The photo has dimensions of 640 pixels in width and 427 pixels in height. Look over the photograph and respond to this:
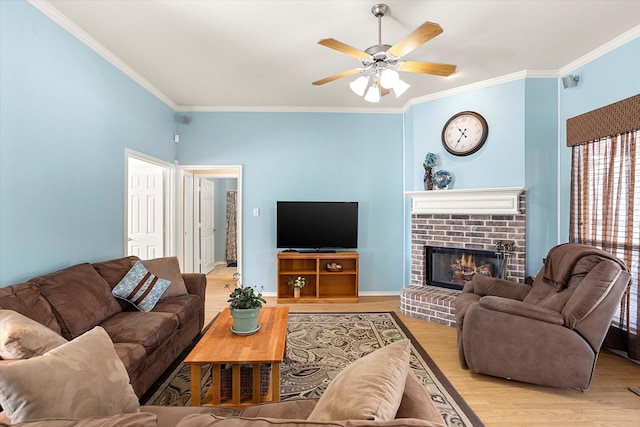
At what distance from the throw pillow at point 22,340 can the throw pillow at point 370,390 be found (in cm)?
128

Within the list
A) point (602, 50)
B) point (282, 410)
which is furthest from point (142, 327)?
point (602, 50)

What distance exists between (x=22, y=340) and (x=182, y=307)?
1.38 m

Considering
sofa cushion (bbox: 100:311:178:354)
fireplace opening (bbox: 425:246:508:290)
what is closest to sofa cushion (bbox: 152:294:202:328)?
sofa cushion (bbox: 100:311:178:354)

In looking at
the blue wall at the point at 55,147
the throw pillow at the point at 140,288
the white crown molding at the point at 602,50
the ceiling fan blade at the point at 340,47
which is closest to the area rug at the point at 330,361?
the throw pillow at the point at 140,288

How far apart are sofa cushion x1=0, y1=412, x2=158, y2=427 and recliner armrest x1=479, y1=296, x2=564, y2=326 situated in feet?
7.45

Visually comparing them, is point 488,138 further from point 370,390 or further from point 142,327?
point 142,327

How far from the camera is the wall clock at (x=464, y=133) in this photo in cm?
359

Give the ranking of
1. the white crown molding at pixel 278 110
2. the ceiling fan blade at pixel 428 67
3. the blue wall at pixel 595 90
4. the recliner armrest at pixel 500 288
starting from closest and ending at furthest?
the ceiling fan blade at pixel 428 67 → the blue wall at pixel 595 90 → the recliner armrest at pixel 500 288 → the white crown molding at pixel 278 110

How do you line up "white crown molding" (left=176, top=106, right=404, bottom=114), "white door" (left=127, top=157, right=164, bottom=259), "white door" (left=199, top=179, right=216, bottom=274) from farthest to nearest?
"white door" (left=199, top=179, right=216, bottom=274) < "white crown molding" (left=176, top=106, right=404, bottom=114) < "white door" (left=127, top=157, right=164, bottom=259)

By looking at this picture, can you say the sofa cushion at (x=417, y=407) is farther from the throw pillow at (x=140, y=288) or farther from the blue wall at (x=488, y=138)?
the blue wall at (x=488, y=138)

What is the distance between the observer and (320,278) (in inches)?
175

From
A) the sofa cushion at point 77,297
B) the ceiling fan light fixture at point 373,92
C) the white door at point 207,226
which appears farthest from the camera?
the white door at point 207,226

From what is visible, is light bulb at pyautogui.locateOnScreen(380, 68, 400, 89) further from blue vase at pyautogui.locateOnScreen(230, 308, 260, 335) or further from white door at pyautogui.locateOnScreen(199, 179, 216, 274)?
white door at pyautogui.locateOnScreen(199, 179, 216, 274)

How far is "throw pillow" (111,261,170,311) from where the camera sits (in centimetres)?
253
